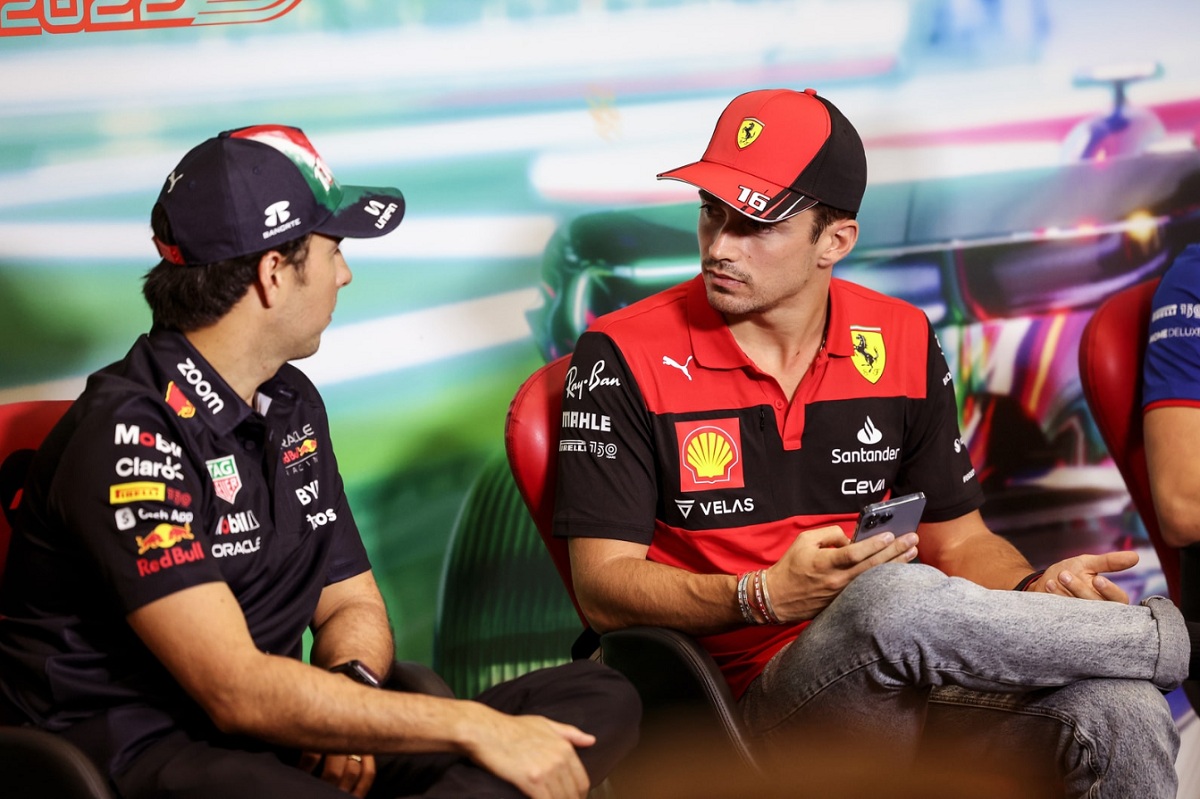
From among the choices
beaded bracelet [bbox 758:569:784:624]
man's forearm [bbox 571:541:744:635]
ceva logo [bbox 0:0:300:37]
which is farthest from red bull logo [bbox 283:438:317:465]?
ceva logo [bbox 0:0:300:37]

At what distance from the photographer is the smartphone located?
6.29ft

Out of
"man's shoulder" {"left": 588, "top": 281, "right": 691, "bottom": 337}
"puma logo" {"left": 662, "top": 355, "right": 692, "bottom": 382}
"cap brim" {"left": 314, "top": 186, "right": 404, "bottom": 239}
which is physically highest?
"cap brim" {"left": 314, "top": 186, "right": 404, "bottom": 239}

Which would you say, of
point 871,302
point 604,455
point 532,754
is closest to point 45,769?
point 532,754

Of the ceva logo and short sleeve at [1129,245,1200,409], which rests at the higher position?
the ceva logo

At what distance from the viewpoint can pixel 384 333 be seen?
2.74 meters

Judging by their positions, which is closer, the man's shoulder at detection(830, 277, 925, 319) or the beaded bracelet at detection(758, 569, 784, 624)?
the beaded bracelet at detection(758, 569, 784, 624)

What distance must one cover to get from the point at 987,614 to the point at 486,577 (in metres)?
1.31

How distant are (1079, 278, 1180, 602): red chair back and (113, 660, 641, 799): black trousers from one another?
1.11 m

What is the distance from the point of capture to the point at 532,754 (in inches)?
64.2

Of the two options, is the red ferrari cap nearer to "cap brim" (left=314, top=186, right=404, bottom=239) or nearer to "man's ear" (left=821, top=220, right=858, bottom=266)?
"man's ear" (left=821, top=220, right=858, bottom=266)

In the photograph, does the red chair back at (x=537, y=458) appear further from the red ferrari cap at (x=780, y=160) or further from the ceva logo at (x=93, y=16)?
the ceva logo at (x=93, y=16)

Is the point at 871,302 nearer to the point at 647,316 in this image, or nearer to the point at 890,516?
the point at 647,316

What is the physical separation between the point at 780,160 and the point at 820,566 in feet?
2.30

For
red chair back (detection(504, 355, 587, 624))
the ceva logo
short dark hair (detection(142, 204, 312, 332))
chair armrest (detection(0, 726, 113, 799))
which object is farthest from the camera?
the ceva logo
